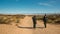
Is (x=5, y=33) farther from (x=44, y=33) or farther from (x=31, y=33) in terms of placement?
(x=44, y=33)

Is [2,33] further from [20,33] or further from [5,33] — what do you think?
[20,33]

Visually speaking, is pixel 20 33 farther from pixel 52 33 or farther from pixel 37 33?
pixel 52 33

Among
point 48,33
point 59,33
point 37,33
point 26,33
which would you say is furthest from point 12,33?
point 59,33

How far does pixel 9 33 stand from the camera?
1823cm

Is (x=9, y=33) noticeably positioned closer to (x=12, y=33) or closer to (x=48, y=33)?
(x=12, y=33)

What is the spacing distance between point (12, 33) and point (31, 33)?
2.03m

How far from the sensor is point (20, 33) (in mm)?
18109

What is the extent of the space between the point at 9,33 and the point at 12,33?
A: 1.15 feet

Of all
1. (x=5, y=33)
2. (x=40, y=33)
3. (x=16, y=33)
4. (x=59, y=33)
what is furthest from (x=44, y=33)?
(x=5, y=33)

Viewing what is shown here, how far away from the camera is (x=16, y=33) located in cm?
1814

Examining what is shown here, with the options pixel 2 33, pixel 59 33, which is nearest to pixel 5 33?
pixel 2 33

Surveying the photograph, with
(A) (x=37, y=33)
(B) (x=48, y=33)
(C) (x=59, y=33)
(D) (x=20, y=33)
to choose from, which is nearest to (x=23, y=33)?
(D) (x=20, y=33)

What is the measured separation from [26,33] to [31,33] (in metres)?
0.56

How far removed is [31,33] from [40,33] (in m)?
0.98
